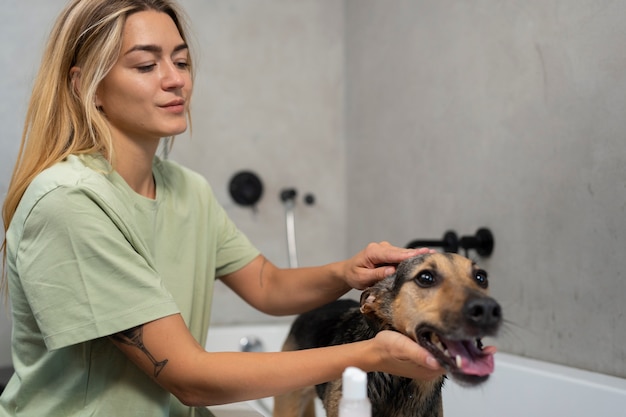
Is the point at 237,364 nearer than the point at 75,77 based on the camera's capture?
Yes

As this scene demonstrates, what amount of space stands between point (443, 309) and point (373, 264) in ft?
1.19

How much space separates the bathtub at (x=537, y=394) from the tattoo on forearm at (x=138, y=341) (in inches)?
15.6

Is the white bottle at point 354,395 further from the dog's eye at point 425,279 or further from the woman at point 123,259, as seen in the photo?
the dog's eye at point 425,279

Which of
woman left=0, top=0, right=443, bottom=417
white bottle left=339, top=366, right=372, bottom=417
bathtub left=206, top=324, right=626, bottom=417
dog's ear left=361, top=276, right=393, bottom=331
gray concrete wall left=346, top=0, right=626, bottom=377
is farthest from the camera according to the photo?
gray concrete wall left=346, top=0, right=626, bottom=377

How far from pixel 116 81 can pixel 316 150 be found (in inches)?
73.1

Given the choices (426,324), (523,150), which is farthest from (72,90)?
(523,150)

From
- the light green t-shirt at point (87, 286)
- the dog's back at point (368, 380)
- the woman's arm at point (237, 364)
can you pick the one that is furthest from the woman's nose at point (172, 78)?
the dog's back at point (368, 380)

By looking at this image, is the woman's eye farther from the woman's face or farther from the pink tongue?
the pink tongue

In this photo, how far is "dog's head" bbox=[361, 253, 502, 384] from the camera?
1.00 meters

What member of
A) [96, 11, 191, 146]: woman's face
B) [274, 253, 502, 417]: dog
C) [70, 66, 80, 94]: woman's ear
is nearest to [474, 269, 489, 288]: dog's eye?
[274, 253, 502, 417]: dog

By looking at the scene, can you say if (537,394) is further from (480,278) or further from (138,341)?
(138,341)

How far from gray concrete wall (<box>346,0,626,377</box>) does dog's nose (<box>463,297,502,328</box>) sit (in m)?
0.85

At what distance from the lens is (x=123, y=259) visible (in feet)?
4.02

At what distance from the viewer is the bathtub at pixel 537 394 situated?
156 cm
